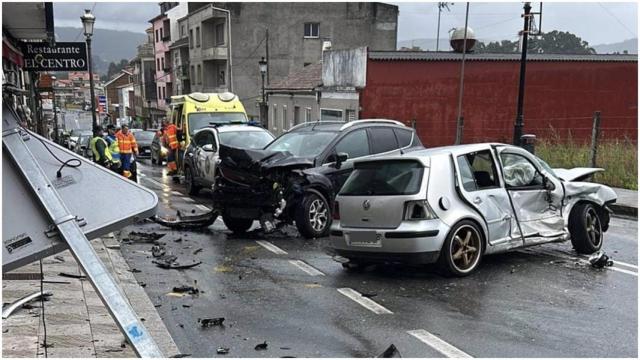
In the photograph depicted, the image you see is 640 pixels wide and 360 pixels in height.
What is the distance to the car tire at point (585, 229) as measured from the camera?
8039 mm

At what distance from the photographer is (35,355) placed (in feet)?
14.4

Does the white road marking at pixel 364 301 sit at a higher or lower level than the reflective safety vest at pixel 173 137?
lower

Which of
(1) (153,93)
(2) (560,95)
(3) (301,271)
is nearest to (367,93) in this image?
(2) (560,95)

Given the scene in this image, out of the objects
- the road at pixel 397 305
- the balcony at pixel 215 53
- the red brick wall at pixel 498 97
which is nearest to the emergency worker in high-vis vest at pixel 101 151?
the road at pixel 397 305

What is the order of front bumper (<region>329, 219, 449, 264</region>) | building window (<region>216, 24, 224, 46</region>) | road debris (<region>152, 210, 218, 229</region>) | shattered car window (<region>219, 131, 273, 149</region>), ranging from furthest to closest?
building window (<region>216, 24, 224, 46</region>)
shattered car window (<region>219, 131, 273, 149</region>)
road debris (<region>152, 210, 218, 229</region>)
front bumper (<region>329, 219, 449, 264</region>)

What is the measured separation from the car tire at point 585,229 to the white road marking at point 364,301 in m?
A: 3.34

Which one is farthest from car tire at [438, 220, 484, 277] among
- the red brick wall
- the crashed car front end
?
the red brick wall

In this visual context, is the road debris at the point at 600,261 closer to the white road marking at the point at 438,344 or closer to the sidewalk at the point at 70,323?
the white road marking at the point at 438,344

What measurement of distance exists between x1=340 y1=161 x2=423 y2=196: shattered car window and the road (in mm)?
1040

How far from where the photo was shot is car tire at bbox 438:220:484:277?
7.00 metres

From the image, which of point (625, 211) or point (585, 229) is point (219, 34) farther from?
point (585, 229)

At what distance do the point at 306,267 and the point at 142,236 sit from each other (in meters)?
3.42

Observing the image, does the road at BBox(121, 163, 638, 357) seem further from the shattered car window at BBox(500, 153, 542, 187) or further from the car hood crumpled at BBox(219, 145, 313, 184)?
the car hood crumpled at BBox(219, 145, 313, 184)

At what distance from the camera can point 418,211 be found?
22.9ft
